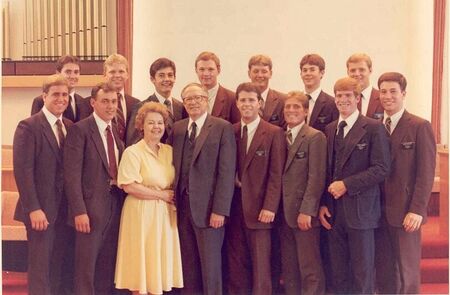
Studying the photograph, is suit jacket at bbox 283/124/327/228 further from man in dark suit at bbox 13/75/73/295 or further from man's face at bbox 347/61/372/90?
man in dark suit at bbox 13/75/73/295

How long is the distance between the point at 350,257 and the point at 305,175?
53 centimetres

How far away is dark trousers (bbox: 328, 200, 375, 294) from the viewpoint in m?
3.99

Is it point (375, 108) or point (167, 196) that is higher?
point (375, 108)

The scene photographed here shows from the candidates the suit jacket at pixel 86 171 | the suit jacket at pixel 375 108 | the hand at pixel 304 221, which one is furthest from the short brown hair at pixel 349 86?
the suit jacket at pixel 86 171

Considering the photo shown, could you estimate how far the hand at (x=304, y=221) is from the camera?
4.04 metres

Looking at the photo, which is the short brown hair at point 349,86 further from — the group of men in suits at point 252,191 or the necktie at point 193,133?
the necktie at point 193,133

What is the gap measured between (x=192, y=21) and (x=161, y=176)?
2.37 meters

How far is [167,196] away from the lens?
406 cm

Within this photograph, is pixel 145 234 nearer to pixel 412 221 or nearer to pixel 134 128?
pixel 134 128

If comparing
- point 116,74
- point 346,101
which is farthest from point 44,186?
point 346,101

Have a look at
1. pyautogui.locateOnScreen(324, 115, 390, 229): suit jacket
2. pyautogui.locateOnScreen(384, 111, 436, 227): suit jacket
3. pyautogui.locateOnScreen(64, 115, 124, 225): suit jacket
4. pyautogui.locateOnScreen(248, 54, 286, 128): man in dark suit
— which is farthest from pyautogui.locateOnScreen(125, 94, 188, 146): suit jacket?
pyautogui.locateOnScreen(384, 111, 436, 227): suit jacket

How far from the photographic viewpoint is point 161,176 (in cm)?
405

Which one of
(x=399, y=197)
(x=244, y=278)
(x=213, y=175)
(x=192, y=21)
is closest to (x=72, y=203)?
(x=213, y=175)

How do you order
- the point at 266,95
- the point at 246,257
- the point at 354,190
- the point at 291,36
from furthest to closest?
the point at 291,36 → the point at 266,95 → the point at 246,257 → the point at 354,190
